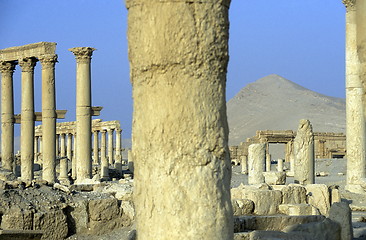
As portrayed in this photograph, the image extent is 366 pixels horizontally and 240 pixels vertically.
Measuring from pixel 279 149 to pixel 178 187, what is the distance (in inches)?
3366

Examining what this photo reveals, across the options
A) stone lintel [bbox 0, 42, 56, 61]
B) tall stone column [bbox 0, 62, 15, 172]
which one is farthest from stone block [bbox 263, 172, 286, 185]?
tall stone column [bbox 0, 62, 15, 172]

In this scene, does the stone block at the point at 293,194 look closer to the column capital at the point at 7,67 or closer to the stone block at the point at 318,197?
the stone block at the point at 318,197

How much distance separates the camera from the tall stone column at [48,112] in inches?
1054

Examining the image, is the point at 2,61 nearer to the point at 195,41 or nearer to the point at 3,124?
the point at 3,124

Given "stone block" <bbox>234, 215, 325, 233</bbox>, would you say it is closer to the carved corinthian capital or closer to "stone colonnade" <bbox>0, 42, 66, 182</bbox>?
"stone colonnade" <bbox>0, 42, 66, 182</bbox>

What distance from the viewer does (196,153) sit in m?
5.66

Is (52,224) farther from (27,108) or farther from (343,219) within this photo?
(27,108)

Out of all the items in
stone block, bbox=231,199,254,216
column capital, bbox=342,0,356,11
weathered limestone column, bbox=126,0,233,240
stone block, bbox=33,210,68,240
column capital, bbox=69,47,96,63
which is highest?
column capital, bbox=342,0,356,11

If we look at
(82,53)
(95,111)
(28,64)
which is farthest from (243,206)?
(95,111)

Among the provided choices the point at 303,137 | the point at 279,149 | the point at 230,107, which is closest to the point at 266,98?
the point at 230,107

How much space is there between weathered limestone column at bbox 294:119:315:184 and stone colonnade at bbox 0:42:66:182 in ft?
36.1

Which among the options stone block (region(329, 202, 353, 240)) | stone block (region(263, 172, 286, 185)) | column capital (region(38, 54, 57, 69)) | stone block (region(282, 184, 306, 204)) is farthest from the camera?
column capital (region(38, 54, 57, 69))

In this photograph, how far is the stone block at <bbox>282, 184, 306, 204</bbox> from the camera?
48.2ft

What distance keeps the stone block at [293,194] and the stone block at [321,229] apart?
432 centimetres
